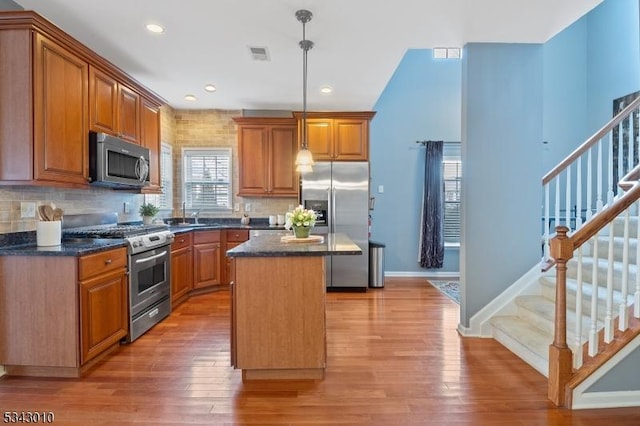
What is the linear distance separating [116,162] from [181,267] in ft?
4.95

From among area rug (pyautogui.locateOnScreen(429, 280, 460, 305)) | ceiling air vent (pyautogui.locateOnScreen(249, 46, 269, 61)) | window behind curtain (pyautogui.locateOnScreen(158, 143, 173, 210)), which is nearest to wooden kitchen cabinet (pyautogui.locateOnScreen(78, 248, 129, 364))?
ceiling air vent (pyautogui.locateOnScreen(249, 46, 269, 61))

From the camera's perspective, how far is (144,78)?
4.05 m

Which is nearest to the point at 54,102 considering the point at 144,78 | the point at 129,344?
the point at 144,78

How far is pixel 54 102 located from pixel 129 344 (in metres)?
1.99

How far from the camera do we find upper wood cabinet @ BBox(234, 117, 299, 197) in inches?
202

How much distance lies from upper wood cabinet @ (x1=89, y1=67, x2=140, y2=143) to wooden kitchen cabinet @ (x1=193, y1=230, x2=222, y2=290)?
1.46 meters

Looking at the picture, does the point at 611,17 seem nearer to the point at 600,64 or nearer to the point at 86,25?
the point at 600,64

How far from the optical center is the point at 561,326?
2125mm

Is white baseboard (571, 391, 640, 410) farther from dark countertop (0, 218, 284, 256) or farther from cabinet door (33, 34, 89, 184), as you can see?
cabinet door (33, 34, 89, 184)

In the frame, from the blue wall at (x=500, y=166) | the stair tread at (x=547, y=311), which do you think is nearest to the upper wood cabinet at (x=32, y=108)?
the blue wall at (x=500, y=166)

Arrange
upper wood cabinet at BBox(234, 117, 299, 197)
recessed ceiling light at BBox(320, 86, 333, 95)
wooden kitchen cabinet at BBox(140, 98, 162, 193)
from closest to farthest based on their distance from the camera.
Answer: wooden kitchen cabinet at BBox(140, 98, 162, 193) → recessed ceiling light at BBox(320, 86, 333, 95) → upper wood cabinet at BBox(234, 117, 299, 197)

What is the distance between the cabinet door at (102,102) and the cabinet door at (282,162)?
2.21 m

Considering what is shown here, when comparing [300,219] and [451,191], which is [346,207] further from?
[300,219]

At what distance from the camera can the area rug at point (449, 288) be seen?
4582 millimetres
